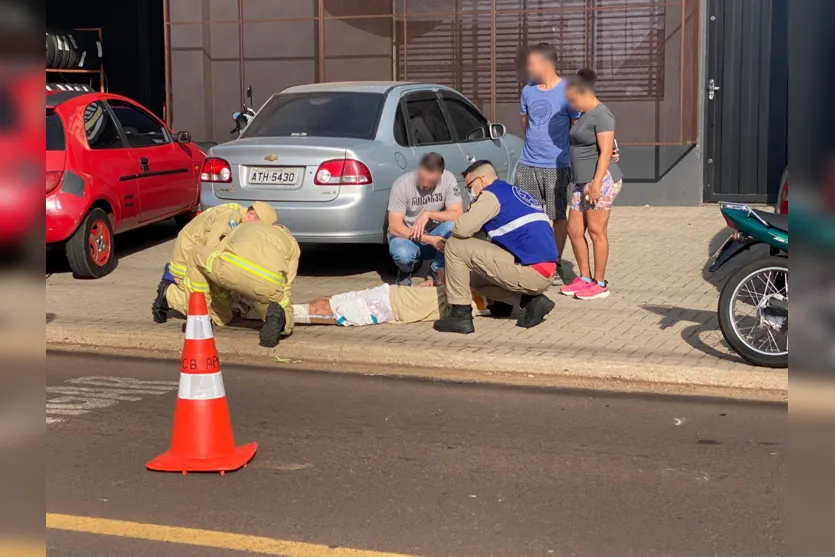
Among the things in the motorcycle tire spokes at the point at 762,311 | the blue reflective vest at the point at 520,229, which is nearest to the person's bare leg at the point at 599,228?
the blue reflective vest at the point at 520,229

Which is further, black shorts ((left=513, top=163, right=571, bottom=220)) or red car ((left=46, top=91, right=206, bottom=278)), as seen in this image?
red car ((left=46, top=91, right=206, bottom=278))

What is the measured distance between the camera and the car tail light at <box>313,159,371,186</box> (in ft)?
31.9

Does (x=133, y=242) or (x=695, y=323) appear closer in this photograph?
(x=695, y=323)

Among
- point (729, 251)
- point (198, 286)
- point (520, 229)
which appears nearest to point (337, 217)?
point (198, 286)

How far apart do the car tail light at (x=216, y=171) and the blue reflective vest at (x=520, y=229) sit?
290cm

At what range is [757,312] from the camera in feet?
23.1

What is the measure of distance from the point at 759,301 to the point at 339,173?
4.02 metres

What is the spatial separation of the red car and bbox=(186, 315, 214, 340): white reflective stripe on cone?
4703 millimetres

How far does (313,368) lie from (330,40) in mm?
9724

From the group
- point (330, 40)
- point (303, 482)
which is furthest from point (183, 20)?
point (303, 482)

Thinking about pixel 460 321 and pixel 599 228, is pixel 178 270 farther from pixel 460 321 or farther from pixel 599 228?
pixel 599 228

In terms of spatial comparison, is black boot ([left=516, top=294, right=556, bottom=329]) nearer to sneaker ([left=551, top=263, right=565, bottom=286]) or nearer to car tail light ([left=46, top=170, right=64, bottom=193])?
sneaker ([left=551, top=263, right=565, bottom=286])

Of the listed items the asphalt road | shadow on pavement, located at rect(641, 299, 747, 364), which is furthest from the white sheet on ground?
shadow on pavement, located at rect(641, 299, 747, 364)

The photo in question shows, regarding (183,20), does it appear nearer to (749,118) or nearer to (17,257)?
(749,118)
